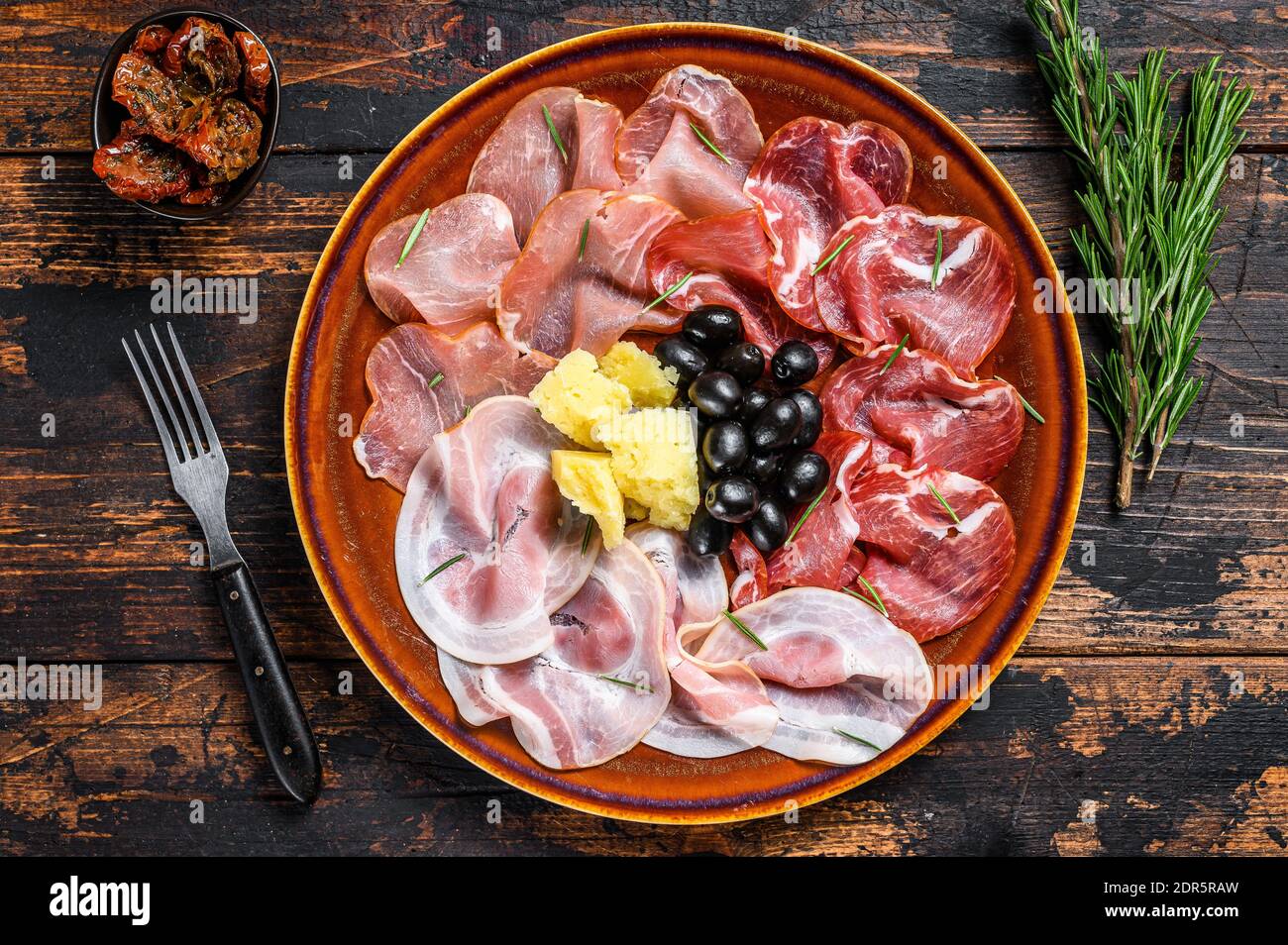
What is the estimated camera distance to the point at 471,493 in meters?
1.67

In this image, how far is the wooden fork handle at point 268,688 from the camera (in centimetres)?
170

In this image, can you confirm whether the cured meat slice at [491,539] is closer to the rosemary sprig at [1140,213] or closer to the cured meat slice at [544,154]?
the cured meat slice at [544,154]

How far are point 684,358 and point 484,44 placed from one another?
2.67 feet

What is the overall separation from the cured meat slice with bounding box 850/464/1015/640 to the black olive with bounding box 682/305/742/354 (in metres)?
0.40

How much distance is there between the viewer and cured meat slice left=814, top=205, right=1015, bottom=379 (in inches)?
65.5

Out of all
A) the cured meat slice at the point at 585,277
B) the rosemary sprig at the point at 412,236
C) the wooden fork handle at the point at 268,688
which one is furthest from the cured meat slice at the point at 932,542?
the wooden fork handle at the point at 268,688

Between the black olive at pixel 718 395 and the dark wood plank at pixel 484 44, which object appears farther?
the dark wood plank at pixel 484 44

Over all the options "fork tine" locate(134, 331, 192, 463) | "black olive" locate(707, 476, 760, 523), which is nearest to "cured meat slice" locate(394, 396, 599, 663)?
"black olive" locate(707, 476, 760, 523)

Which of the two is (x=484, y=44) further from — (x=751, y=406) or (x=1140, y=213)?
(x=1140, y=213)

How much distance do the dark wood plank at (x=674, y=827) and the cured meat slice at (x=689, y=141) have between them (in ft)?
3.85

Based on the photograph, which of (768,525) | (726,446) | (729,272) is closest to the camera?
(726,446)

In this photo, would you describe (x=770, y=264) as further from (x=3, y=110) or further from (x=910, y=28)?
(x=3, y=110)

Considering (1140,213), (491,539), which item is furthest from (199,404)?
(1140,213)

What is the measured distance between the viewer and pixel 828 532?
1663mm
